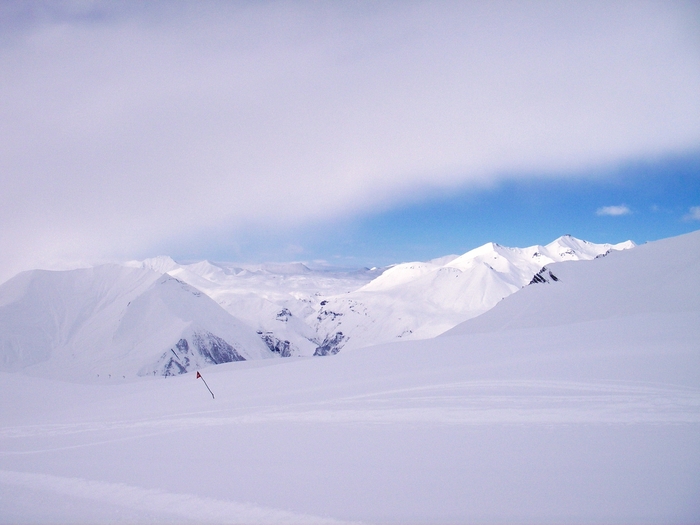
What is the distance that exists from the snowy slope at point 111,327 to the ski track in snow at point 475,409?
122 metres

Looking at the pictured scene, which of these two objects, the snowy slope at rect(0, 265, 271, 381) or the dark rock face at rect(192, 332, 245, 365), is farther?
the dark rock face at rect(192, 332, 245, 365)

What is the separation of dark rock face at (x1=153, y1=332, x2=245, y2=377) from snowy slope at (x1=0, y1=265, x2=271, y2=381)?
0.28 m

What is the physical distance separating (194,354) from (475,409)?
458 ft

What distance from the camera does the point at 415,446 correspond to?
7340 mm

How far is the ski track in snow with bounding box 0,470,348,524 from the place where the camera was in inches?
218

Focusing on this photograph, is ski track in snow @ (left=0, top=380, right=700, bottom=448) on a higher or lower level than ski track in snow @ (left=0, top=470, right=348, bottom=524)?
lower

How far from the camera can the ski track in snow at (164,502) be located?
5527mm

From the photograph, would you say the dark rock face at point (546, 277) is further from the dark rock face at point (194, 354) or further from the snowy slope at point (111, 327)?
the snowy slope at point (111, 327)

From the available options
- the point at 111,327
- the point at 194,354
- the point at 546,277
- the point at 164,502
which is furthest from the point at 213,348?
the point at 164,502

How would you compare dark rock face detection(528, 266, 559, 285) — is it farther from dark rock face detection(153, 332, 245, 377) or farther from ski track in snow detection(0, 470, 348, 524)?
dark rock face detection(153, 332, 245, 377)

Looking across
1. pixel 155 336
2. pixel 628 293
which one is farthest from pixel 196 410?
pixel 155 336

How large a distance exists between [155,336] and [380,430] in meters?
150

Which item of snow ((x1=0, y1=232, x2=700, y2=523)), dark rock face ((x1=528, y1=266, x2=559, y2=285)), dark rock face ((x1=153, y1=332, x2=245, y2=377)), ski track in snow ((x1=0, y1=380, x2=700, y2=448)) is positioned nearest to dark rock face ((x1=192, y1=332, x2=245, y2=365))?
dark rock face ((x1=153, y1=332, x2=245, y2=377))

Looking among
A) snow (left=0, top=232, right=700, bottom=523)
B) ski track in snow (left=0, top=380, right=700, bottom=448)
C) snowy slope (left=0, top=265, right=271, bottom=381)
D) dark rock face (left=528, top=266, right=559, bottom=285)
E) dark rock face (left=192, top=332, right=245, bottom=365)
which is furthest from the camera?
dark rock face (left=192, top=332, right=245, bottom=365)
